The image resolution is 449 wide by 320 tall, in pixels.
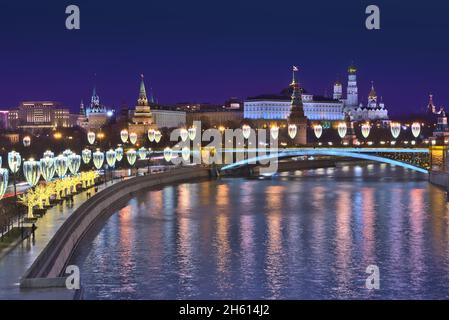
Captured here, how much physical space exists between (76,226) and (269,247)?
Result: 378cm

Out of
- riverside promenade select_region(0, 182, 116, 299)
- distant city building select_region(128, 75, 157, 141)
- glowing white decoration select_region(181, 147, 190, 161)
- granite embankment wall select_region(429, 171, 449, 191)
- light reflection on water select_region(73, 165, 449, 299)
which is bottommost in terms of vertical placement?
light reflection on water select_region(73, 165, 449, 299)

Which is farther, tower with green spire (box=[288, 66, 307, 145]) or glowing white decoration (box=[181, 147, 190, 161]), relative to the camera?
tower with green spire (box=[288, 66, 307, 145])

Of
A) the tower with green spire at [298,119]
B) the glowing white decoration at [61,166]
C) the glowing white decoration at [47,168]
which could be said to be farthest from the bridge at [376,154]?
the tower with green spire at [298,119]

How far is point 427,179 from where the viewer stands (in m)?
37.2

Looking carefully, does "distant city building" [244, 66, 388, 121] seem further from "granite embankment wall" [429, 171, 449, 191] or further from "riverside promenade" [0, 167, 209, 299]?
"riverside promenade" [0, 167, 209, 299]

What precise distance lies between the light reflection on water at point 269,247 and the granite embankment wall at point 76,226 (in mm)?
A: 376

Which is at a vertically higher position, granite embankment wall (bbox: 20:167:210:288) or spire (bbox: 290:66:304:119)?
spire (bbox: 290:66:304:119)

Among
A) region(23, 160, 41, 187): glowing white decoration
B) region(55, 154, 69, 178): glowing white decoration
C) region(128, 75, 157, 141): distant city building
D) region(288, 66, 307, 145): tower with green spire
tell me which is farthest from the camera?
region(128, 75, 157, 141): distant city building

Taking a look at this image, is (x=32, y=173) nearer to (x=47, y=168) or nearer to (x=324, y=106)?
(x=47, y=168)

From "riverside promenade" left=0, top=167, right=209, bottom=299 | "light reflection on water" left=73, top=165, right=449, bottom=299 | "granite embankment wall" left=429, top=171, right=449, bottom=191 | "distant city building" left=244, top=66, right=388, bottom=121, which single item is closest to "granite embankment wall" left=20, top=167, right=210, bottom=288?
"riverside promenade" left=0, top=167, right=209, bottom=299

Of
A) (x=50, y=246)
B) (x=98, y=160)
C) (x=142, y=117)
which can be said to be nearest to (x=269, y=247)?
(x=50, y=246)

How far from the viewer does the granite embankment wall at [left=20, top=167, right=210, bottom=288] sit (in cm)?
1155

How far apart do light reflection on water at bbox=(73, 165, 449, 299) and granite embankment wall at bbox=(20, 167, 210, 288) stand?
0.38 m
